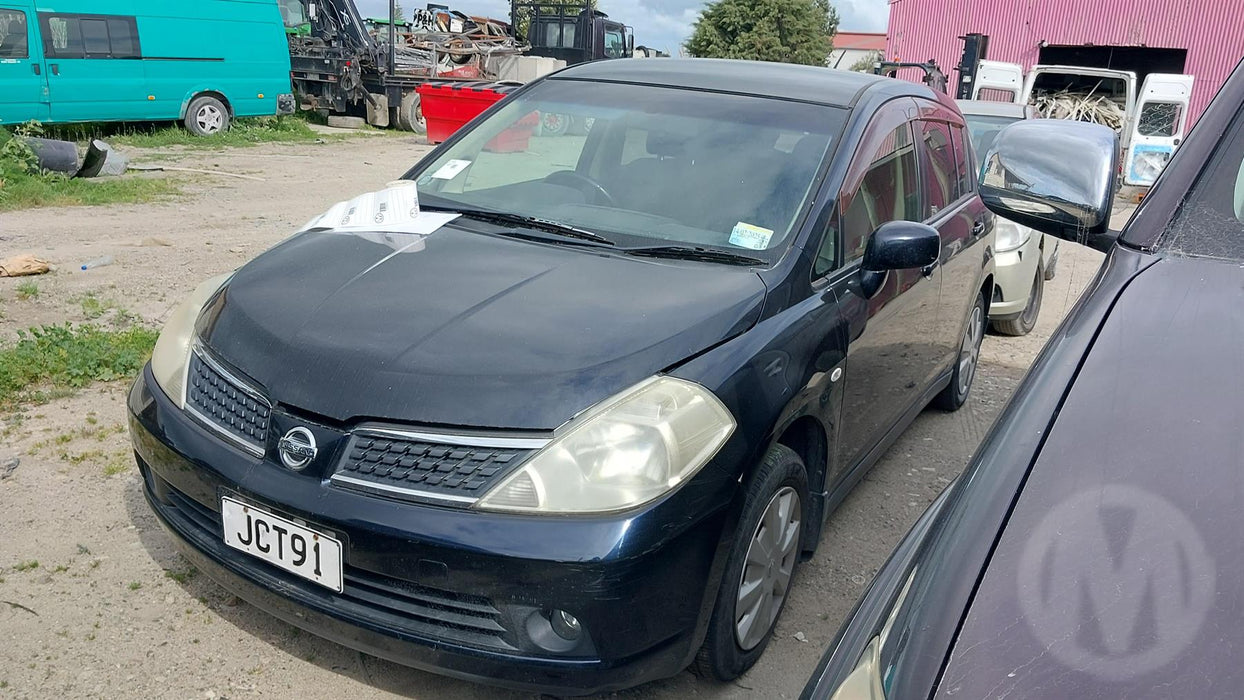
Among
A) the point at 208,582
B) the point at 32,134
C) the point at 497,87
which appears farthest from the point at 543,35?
the point at 208,582

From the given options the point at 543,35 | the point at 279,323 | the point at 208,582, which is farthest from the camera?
the point at 543,35

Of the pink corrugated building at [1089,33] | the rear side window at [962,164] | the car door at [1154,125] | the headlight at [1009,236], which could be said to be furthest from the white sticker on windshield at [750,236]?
the pink corrugated building at [1089,33]

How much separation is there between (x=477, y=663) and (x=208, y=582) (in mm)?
1253

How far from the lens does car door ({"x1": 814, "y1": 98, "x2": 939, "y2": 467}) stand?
10.6 ft

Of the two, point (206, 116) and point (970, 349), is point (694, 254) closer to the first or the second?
point (970, 349)

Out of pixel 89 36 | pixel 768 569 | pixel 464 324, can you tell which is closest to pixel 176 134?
pixel 89 36

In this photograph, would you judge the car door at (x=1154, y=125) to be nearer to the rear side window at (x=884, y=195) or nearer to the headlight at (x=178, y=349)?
the rear side window at (x=884, y=195)

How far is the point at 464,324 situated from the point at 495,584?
2.22 feet

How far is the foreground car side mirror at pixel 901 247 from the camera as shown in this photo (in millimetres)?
3098

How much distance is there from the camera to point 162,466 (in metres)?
2.68

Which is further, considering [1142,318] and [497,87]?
[497,87]

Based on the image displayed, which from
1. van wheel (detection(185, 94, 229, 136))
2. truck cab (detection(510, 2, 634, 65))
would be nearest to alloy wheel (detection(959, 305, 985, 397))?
van wheel (detection(185, 94, 229, 136))

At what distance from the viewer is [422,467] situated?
2.28 meters

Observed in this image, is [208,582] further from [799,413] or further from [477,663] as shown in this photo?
[799,413]
